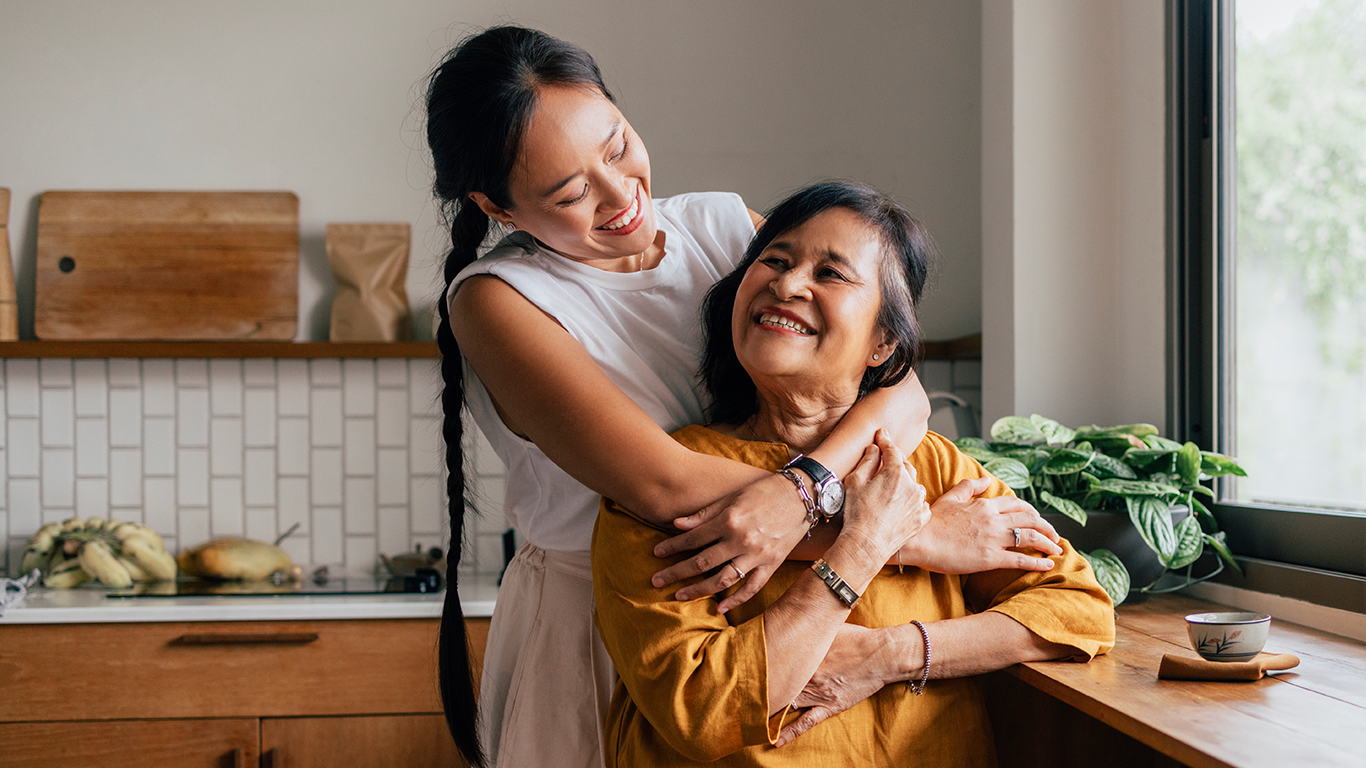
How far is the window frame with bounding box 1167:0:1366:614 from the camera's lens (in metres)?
1.73

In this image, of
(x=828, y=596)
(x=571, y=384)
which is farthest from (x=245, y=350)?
(x=828, y=596)

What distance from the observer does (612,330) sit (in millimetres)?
1160

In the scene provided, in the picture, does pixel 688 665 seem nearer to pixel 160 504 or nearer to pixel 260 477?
pixel 260 477

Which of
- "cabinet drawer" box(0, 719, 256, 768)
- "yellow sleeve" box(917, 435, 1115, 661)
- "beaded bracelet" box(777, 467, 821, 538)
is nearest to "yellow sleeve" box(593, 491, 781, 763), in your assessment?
"beaded bracelet" box(777, 467, 821, 538)

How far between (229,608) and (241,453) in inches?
24.8

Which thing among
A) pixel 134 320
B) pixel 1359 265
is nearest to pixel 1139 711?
pixel 1359 265

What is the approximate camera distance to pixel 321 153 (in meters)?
2.57

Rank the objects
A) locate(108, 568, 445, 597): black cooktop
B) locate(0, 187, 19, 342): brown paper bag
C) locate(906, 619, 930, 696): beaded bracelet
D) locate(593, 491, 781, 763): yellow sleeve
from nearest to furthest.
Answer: locate(593, 491, 781, 763): yellow sleeve
locate(906, 619, 930, 696): beaded bracelet
locate(108, 568, 445, 597): black cooktop
locate(0, 187, 19, 342): brown paper bag

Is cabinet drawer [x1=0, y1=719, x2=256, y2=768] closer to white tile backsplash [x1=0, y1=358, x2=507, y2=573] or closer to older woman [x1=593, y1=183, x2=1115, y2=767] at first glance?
white tile backsplash [x1=0, y1=358, x2=507, y2=573]

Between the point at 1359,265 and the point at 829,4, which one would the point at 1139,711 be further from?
the point at 829,4

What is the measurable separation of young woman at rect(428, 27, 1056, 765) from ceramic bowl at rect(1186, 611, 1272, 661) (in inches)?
8.0

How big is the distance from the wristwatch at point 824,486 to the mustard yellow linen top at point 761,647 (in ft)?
0.26

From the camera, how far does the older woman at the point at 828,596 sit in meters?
0.93

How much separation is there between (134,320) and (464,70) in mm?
1858
